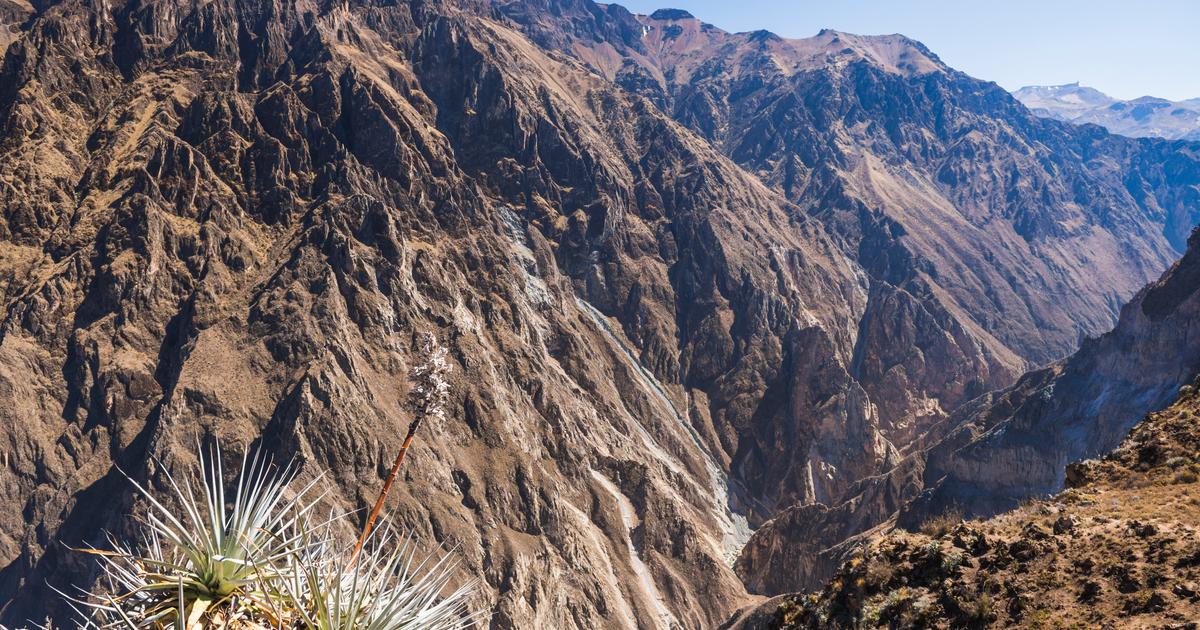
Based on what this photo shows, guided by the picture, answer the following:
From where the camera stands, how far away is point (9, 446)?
7350 centimetres

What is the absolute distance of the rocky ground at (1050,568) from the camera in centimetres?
1293

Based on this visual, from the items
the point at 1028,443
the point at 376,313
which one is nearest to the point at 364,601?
the point at 1028,443

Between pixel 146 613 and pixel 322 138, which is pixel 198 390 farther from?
pixel 146 613

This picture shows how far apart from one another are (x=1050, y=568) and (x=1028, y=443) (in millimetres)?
75677

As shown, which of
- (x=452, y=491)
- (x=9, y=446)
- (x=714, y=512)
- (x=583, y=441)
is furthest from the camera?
(x=714, y=512)

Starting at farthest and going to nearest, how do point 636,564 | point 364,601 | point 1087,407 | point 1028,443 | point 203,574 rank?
1. point 636,564
2. point 1028,443
3. point 1087,407
4. point 364,601
5. point 203,574

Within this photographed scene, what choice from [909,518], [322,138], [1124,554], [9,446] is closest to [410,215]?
[322,138]

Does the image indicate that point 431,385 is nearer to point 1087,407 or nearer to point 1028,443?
point 1028,443

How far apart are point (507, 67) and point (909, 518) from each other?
12681cm

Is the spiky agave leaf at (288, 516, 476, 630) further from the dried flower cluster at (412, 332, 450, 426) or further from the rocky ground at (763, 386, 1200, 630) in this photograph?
the rocky ground at (763, 386, 1200, 630)

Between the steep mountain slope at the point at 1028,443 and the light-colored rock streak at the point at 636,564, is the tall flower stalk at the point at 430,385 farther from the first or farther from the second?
the light-colored rock streak at the point at 636,564

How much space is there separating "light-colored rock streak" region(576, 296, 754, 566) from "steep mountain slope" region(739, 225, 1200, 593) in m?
7.57

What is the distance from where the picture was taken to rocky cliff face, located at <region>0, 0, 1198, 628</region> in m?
77.5

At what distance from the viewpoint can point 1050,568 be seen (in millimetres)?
14266
